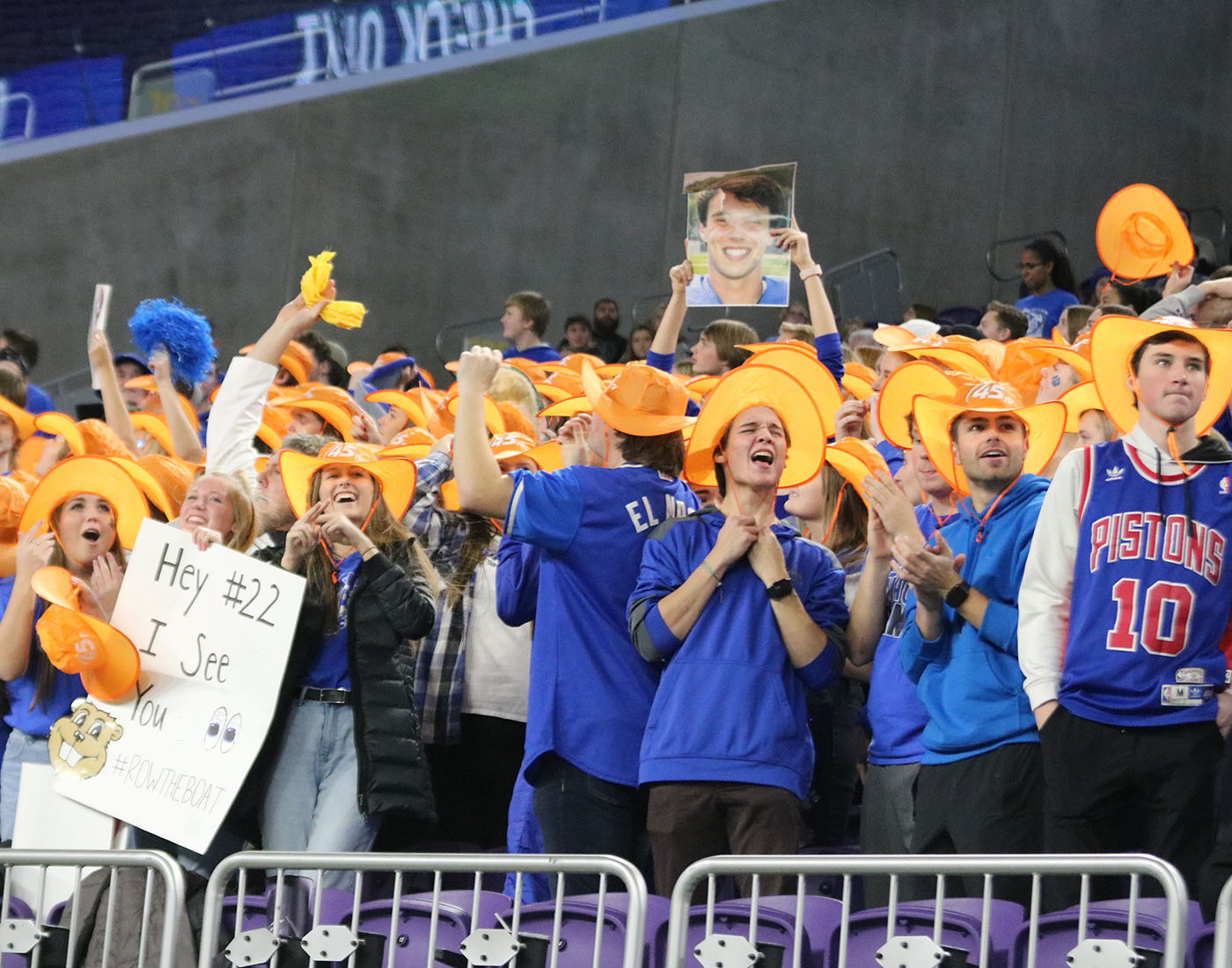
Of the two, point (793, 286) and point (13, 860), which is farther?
point (793, 286)

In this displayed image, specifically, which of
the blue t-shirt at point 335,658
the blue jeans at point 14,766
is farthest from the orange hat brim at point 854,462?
the blue jeans at point 14,766

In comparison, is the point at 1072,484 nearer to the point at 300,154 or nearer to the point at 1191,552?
the point at 1191,552

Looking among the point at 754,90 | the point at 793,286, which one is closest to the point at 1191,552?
the point at 793,286

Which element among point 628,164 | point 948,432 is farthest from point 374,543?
point 628,164

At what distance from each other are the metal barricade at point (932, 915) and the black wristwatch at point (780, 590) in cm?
81

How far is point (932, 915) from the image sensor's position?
344 cm

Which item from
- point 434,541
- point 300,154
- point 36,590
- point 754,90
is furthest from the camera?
point 754,90

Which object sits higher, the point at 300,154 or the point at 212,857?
the point at 300,154

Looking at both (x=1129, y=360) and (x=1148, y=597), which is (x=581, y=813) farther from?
(x=1129, y=360)

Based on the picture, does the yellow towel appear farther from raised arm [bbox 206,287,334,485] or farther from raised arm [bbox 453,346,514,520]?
raised arm [bbox 453,346,514,520]

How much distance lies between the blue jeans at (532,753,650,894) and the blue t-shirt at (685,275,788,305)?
2295 millimetres

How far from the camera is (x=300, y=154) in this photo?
44.8 feet

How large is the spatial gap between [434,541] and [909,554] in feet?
5.96

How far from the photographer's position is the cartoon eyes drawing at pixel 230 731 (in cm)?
467
